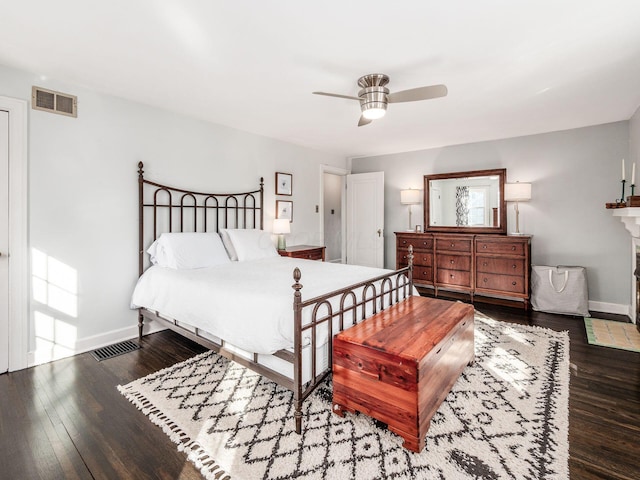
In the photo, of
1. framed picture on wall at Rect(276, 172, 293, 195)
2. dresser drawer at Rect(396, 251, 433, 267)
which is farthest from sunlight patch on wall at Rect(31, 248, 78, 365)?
dresser drawer at Rect(396, 251, 433, 267)

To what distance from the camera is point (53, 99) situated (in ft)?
9.62

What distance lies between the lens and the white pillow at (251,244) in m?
3.96

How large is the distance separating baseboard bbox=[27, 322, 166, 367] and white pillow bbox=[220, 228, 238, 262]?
1106mm

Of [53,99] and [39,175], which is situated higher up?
[53,99]

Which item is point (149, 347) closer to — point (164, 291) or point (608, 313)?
point (164, 291)

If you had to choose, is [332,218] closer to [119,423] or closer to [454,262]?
[454,262]

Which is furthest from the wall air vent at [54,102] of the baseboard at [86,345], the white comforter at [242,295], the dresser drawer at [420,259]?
the dresser drawer at [420,259]

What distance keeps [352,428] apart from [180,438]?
99cm

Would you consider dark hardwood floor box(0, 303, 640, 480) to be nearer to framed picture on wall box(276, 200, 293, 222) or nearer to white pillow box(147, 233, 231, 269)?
white pillow box(147, 233, 231, 269)

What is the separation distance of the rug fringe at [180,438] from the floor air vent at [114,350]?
0.76 meters

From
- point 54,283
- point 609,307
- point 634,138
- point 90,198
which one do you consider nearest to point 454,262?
point 609,307

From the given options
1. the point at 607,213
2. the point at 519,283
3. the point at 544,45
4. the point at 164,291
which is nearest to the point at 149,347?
the point at 164,291

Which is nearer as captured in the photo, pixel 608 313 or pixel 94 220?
pixel 94 220

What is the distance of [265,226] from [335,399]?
3.29m
